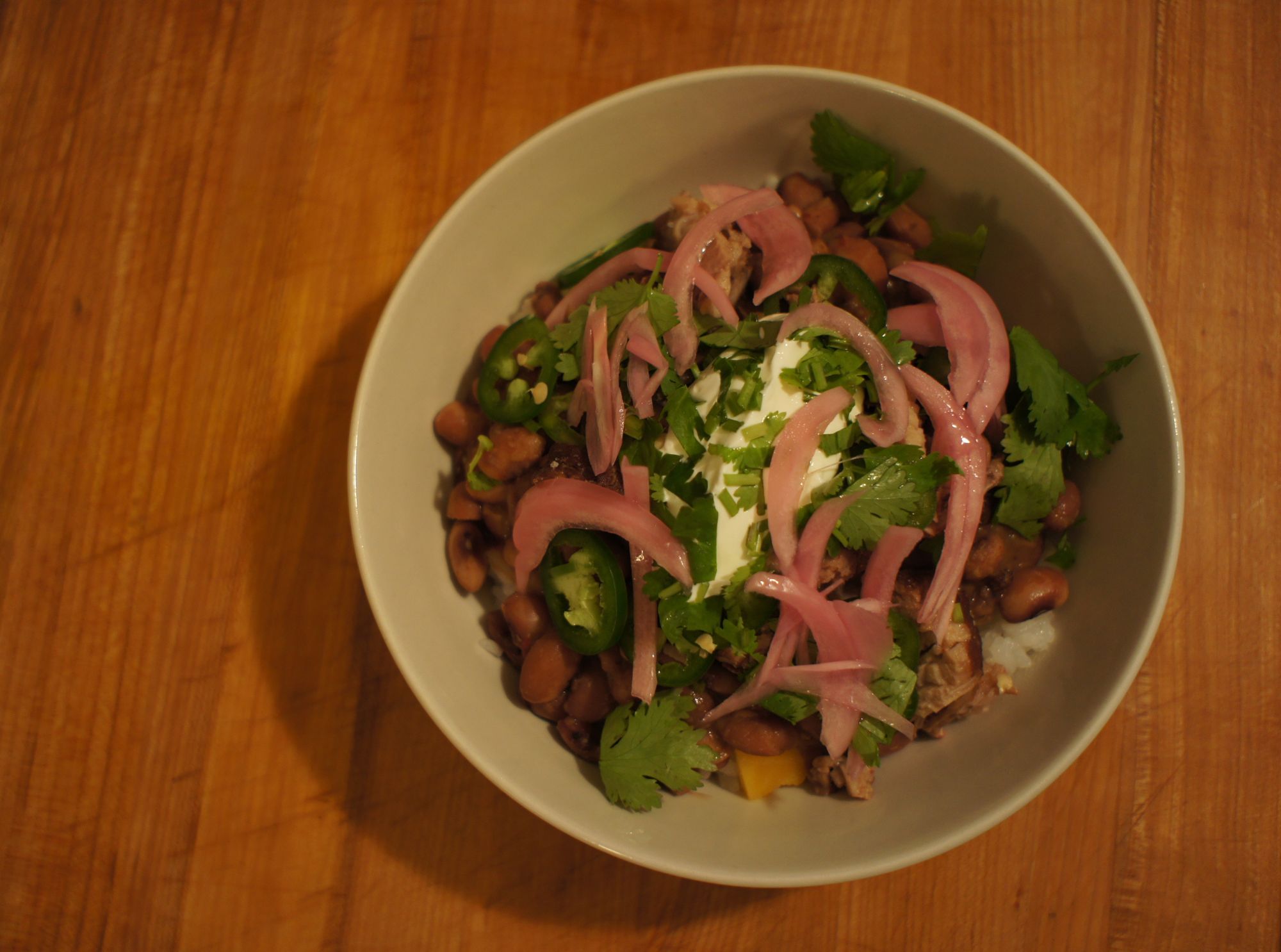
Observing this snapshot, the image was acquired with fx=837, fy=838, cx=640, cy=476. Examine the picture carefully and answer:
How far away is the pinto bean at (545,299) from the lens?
2570 mm

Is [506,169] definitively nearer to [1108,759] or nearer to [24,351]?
[24,351]

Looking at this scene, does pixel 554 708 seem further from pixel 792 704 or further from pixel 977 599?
pixel 977 599

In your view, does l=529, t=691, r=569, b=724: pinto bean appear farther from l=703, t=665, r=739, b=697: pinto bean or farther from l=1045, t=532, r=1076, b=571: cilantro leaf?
l=1045, t=532, r=1076, b=571: cilantro leaf

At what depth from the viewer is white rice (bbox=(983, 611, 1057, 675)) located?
2.43 meters

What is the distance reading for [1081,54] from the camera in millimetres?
2859

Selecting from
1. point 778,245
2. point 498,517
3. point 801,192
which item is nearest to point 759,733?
point 498,517

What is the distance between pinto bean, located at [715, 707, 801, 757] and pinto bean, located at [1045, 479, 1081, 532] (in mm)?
936

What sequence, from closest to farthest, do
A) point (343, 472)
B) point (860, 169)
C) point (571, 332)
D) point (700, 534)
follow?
point (700, 534), point (571, 332), point (860, 169), point (343, 472)

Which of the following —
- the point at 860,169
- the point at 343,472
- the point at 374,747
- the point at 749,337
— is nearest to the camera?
the point at 749,337

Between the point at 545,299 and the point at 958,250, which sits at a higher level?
the point at 958,250

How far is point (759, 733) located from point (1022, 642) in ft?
2.79

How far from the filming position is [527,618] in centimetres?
232

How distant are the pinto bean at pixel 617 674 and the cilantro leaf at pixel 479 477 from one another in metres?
0.58

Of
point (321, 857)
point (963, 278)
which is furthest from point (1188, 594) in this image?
point (321, 857)
